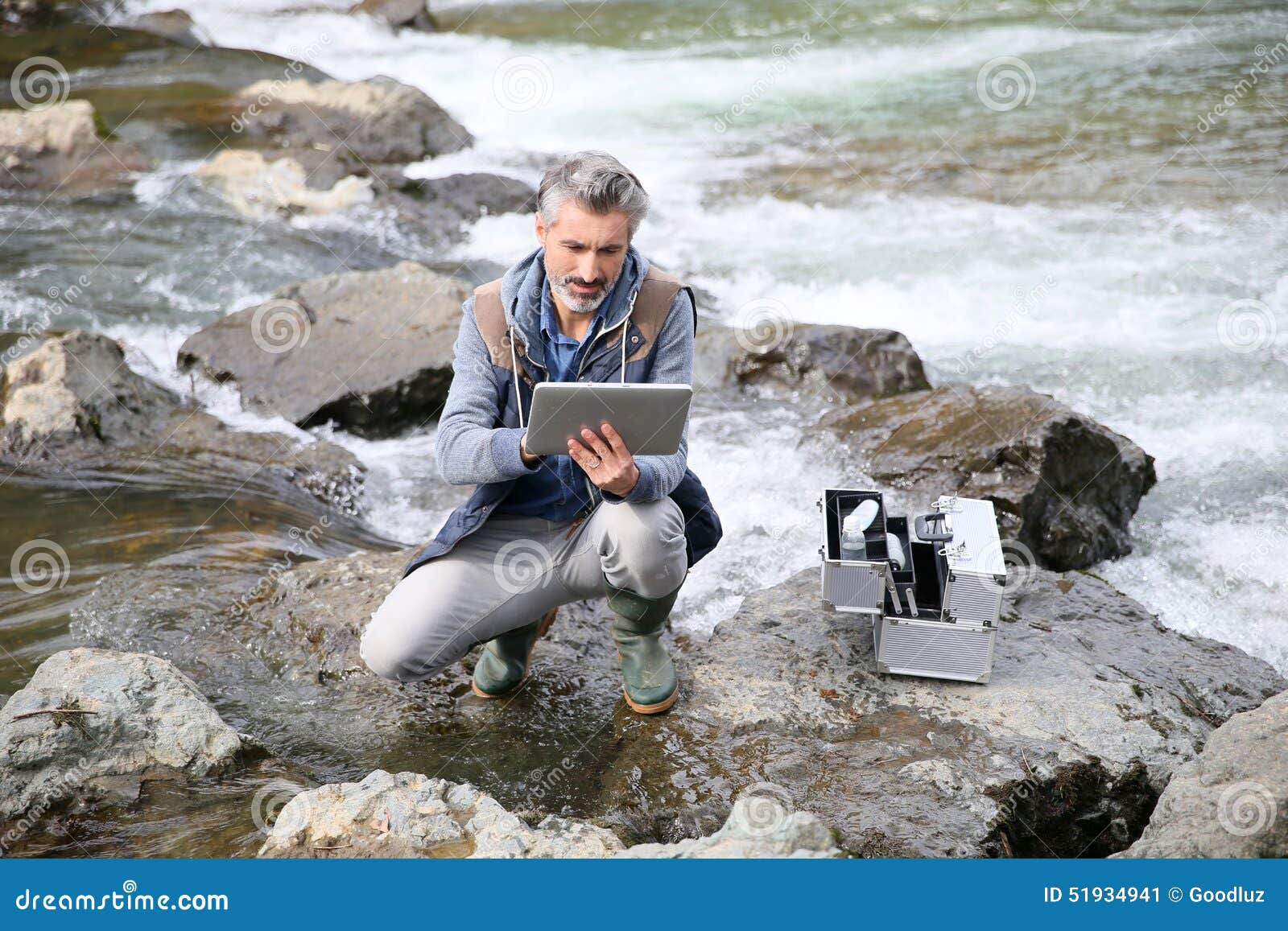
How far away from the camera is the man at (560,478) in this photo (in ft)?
9.75

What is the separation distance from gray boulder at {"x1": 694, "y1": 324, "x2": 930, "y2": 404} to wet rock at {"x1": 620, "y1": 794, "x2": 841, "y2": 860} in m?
4.08

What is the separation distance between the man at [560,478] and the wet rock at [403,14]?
52.4 feet

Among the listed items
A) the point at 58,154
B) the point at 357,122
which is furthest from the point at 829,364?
the point at 58,154

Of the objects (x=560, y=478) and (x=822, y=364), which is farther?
(x=822, y=364)

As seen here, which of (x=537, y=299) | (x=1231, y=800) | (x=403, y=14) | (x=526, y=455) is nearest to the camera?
(x=1231, y=800)

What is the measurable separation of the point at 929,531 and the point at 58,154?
32.9 ft

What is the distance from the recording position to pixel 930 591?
332cm

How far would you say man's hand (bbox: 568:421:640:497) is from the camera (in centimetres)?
283

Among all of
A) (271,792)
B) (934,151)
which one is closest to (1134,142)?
(934,151)
